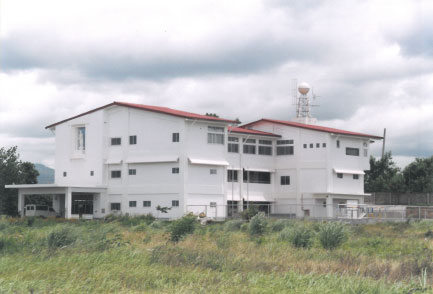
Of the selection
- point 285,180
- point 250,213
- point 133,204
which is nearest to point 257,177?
point 285,180

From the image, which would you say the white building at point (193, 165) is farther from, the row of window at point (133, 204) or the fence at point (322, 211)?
the fence at point (322, 211)

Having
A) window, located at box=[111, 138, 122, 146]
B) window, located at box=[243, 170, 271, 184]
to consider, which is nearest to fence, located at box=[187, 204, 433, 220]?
window, located at box=[243, 170, 271, 184]

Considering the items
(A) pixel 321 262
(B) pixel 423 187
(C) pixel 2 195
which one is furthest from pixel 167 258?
(B) pixel 423 187

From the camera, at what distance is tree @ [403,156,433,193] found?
78.2 m

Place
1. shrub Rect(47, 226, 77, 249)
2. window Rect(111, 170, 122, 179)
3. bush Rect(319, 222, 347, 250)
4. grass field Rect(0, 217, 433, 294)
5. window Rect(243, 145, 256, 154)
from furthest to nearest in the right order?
window Rect(243, 145, 256, 154) → window Rect(111, 170, 122, 179) → bush Rect(319, 222, 347, 250) → shrub Rect(47, 226, 77, 249) → grass field Rect(0, 217, 433, 294)

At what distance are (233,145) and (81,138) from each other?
46.9ft

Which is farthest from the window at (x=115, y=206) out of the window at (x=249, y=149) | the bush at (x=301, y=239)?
the bush at (x=301, y=239)

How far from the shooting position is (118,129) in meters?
59.2

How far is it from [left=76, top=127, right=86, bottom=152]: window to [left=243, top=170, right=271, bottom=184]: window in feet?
50.4

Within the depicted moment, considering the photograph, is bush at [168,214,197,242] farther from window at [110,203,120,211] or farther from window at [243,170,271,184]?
window at [243,170,271,184]

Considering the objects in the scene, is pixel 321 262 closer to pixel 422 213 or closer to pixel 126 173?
pixel 126 173

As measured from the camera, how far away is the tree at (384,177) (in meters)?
79.7

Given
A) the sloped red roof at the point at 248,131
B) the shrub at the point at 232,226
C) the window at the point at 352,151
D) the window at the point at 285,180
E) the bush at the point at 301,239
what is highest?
the sloped red roof at the point at 248,131

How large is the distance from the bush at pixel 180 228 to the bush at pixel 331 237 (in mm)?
5993
